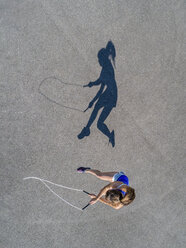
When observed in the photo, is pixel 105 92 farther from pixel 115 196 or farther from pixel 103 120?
pixel 115 196

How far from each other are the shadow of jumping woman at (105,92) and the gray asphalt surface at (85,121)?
128 millimetres

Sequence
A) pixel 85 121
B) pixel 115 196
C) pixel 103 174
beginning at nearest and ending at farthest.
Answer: pixel 115 196
pixel 103 174
pixel 85 121

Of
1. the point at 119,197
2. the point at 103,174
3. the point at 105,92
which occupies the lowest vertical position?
the point at 103,174

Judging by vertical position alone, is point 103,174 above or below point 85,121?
below

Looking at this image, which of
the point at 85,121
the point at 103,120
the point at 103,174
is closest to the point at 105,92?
the point at 103,120

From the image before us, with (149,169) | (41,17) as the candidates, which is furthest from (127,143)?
(41,17)

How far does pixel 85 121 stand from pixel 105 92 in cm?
89

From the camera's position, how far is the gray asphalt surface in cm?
463

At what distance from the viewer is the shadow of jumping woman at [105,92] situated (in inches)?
187

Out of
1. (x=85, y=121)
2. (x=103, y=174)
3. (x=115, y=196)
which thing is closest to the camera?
(x=115, y=196)

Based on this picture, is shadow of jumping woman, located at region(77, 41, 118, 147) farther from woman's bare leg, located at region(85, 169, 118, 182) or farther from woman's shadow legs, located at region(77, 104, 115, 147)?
woman's bare leg, located at region(85, 169, 118, 182)

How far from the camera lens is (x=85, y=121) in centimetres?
472

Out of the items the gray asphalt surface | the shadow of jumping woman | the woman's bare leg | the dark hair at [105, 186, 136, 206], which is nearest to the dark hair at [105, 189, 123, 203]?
the dark hair at [105, 186, 136, 206]

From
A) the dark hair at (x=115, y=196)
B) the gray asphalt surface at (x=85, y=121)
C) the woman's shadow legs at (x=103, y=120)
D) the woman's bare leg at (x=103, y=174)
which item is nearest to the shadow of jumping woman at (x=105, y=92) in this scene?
the woman's shadow legs at (x=103, y=120)
